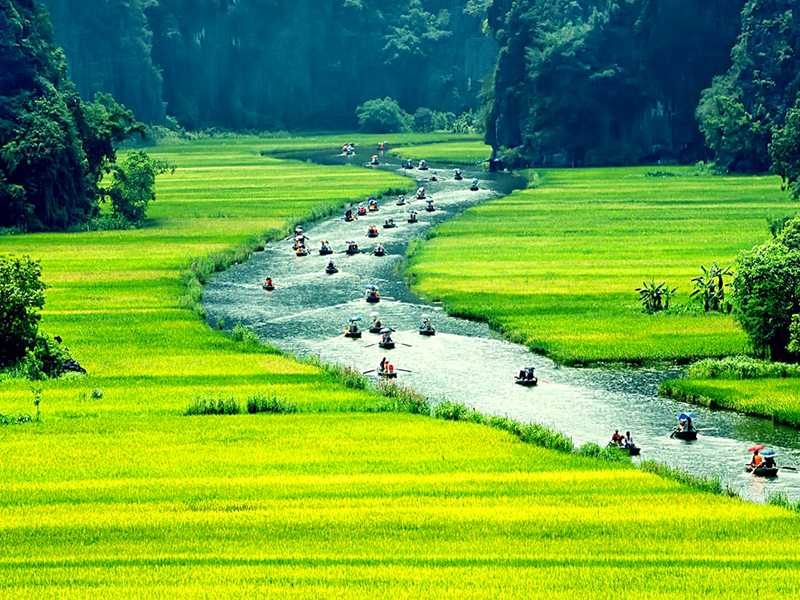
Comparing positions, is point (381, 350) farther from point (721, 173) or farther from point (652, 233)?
point (721, 173)

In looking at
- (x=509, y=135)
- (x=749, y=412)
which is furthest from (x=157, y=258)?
(x=509, y=135)

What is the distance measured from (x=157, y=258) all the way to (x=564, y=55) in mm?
72550

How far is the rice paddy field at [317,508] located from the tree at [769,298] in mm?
13787

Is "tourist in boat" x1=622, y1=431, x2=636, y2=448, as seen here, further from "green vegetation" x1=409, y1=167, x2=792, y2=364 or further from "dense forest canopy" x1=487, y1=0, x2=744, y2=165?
"dense forest canopy" x1=487, y1=0, x2=744, y2=165

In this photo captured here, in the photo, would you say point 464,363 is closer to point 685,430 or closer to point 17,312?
point 685,430

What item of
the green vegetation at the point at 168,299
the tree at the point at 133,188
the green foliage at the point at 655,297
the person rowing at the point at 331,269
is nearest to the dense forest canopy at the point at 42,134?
the tree at the point at 133,188

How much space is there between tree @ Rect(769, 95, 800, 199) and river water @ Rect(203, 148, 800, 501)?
2200 centimetres

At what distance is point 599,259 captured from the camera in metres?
80.1

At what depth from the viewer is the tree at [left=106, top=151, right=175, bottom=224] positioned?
10081 cm

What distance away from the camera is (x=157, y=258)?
8325 centimetres

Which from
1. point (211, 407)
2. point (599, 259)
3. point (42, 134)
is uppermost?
point (42, 134)

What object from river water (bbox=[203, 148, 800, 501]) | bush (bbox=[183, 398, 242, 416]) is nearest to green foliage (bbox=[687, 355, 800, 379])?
river water (bbox=[203, 148, 800, 501])

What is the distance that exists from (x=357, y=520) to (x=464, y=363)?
20.6 m

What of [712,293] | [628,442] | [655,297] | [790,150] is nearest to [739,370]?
[628,442]
